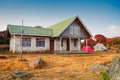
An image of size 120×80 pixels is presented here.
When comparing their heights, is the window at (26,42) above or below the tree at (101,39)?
below

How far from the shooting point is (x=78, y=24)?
2897 cm

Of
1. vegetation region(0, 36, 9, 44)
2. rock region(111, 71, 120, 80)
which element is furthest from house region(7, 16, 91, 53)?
rock region(111, 71, 120, 80)

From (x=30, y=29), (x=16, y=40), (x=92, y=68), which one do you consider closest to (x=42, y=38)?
(x=30, y=29)

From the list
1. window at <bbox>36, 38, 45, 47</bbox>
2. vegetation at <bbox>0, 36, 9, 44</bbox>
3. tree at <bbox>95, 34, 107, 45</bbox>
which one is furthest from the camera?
tree at <bbox>95, 34, 107, 45</bbox>

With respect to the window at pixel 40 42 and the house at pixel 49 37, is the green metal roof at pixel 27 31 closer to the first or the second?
the house at pixel 49 37

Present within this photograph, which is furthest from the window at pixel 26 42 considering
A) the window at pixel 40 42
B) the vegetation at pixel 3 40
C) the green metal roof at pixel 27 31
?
the vegetation at pixel 3 40

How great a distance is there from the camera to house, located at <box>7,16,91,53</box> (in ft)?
A: 77.9

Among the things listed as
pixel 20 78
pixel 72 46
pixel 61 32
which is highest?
pixel 61 32

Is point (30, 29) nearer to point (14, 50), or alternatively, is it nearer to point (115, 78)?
point (14, 50)

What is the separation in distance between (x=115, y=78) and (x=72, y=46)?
2317cm

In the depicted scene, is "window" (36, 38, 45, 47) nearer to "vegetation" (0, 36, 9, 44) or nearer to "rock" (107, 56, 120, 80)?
"vegetation" (0, 36, 9, 44)

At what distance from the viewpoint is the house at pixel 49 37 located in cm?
2373

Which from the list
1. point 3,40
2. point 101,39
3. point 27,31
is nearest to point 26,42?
point 27,31

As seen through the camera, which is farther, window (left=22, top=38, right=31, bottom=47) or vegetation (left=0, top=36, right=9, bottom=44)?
vegetation (left=0, top=36, right=9, bottom=44)
